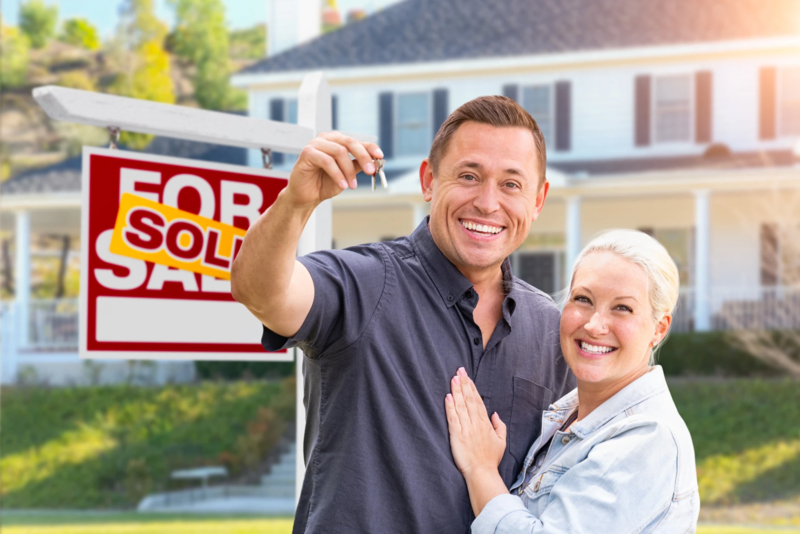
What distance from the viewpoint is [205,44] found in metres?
45.3

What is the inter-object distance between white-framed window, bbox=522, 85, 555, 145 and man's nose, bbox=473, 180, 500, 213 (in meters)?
17.1

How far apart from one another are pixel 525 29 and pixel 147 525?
12924mm

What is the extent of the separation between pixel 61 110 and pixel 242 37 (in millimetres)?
49661

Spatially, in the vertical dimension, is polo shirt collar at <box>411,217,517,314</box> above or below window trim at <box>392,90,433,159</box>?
below

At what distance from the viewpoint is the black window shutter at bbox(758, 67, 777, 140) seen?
17.9 metres

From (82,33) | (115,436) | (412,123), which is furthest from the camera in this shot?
(82,33)

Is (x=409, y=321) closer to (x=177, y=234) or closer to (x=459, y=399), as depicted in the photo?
(x=459, y=399)

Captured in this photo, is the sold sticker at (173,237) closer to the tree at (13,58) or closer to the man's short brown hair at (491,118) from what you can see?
the man's short brown hair at (491,118)

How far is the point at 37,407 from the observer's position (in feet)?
56.7

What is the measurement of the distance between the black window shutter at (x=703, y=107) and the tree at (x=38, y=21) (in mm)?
40611

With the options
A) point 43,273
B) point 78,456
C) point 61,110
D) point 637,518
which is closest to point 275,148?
point 61,110

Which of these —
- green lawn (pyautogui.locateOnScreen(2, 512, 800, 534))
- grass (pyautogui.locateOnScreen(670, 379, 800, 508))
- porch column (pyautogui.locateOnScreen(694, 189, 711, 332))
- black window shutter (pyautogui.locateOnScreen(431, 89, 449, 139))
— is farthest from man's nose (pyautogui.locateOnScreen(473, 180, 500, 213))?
black window shutter (pyautogui.locateOnScreen(431, 89, 449, 139))

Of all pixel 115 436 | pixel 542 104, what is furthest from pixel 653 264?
pixel 542 104

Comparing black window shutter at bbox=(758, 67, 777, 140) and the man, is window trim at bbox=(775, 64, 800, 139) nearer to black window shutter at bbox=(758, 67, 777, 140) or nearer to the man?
black window shutter at bbox=(758, 67, 777, 140)
